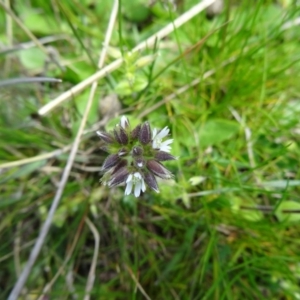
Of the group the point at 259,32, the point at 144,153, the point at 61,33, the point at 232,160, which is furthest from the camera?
the point at 61,33

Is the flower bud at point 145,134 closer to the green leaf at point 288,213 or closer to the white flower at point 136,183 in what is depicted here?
the white flower at point 136,183

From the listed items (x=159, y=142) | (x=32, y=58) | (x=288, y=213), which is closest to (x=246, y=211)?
(x=288, y=213)

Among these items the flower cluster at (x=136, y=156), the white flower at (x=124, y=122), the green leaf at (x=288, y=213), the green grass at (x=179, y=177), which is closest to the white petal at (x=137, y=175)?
the flower cluster at (x=136, y=156)

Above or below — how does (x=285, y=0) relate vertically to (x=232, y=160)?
above

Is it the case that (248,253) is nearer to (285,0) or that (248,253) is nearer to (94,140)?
(94,140)

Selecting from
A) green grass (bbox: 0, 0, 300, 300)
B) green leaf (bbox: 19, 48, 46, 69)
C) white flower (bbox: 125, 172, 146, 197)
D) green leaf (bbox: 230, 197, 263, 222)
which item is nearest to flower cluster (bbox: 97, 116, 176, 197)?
white flower (bbox: 125, 172, 146, 197)

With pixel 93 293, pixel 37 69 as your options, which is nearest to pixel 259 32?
pixel 37 69
